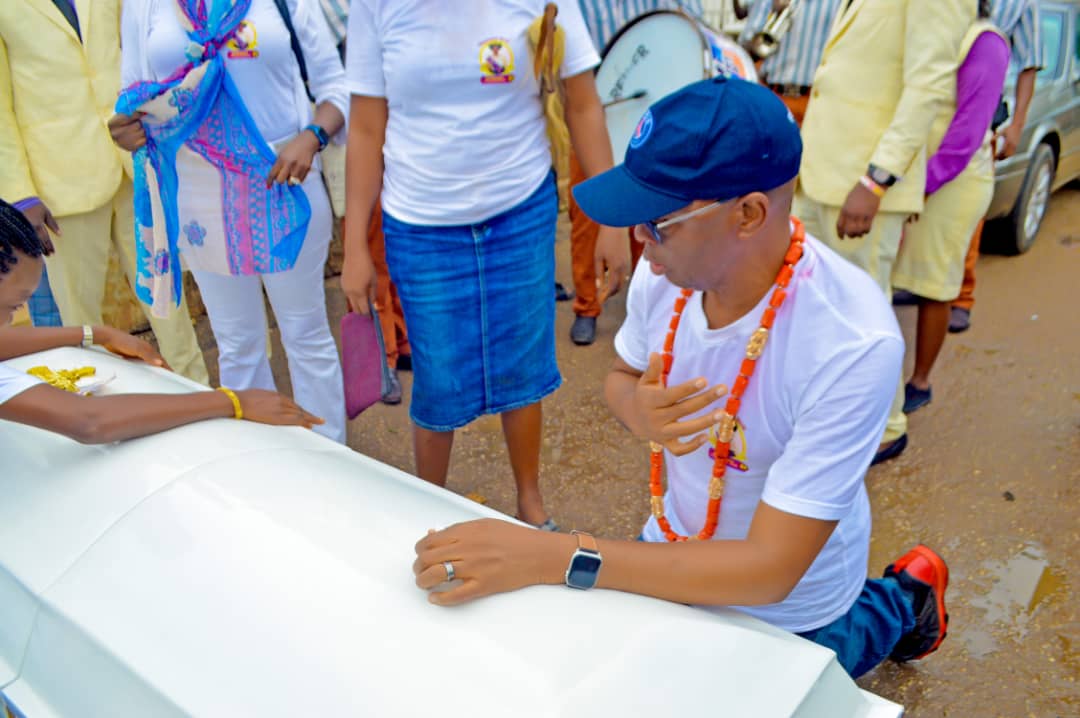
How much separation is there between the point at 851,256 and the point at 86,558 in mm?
2557

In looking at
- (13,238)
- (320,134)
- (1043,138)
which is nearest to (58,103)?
(320,134)

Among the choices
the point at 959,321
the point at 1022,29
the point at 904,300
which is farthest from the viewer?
the point at 904,300

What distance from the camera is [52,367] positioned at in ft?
6.29

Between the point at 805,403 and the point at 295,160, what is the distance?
5.69 ft

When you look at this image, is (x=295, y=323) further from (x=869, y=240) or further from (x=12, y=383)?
(x=869, y=240)

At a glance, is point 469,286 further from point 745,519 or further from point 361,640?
point 361,640

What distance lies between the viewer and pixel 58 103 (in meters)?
2.88

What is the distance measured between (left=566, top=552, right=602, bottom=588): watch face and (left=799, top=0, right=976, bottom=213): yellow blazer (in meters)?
1.89

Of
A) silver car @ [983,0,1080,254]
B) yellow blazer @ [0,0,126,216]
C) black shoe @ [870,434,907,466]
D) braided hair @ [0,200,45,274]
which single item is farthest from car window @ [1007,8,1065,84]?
braided hair @ [0,200,45,274]

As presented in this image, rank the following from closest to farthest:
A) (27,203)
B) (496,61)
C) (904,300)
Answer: (496,61) → (27,203) → (904,300)

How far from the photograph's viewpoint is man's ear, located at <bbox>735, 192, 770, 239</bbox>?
52.2 inches

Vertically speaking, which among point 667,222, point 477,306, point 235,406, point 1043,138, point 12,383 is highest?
point 667,222

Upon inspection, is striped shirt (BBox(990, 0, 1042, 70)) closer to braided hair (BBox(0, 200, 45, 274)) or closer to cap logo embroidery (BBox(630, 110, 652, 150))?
cap logo embroidery (BBox(630, 110, 652, 150))

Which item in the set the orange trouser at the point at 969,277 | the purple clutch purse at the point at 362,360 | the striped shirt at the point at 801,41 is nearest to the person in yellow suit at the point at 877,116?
the striped shirt at the point at 801,41
